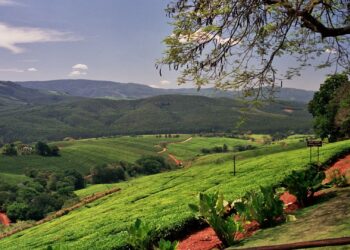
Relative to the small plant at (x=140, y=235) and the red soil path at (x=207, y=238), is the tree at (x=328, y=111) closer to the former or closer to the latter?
the red soil path at (x=207, y=238)

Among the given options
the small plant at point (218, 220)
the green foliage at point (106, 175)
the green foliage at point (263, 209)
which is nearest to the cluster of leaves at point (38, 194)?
the green foliage at point (106, 175)

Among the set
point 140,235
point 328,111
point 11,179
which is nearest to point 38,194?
point 11,179

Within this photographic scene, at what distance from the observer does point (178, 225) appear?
2572cm

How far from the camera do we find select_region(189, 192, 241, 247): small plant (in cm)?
1756

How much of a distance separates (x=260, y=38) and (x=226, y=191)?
17407 millimetres

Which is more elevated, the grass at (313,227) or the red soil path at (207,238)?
the grass at (313,227)

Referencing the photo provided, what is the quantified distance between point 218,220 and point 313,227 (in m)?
3.80

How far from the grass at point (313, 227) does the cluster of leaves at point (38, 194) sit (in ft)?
380

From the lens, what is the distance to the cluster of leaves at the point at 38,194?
125 meters

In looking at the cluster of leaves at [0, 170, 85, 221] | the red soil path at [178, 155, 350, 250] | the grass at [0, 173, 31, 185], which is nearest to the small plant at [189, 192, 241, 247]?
the red soil path at [178, 155, 350, 250]

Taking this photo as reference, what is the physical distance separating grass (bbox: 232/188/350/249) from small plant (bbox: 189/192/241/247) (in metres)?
0.79

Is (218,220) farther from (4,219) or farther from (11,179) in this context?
(11,179)

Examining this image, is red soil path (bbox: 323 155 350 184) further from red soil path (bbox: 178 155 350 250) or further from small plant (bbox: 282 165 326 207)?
small plant (bbox: 282 165 326 207)

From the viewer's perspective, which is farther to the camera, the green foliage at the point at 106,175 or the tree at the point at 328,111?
the green foliage at the point at 106,175
